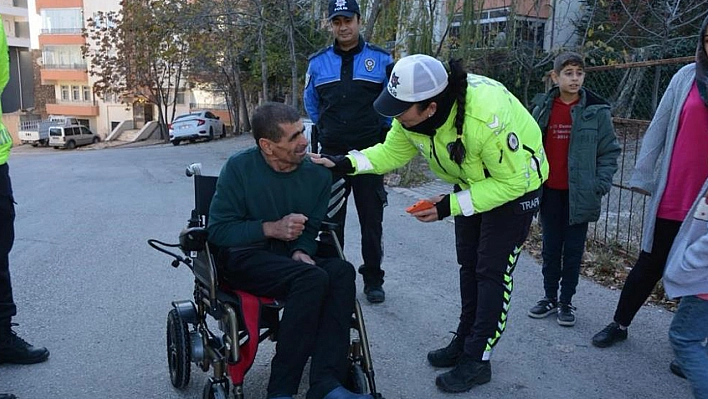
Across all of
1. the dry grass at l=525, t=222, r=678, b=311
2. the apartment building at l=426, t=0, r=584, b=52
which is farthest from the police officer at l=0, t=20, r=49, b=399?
the apartment building at l=426, t=0, r=584, b=52

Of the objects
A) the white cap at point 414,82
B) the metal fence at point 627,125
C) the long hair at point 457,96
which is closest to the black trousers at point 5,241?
the white cap at point 414,82

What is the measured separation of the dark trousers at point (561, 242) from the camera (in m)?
4.52

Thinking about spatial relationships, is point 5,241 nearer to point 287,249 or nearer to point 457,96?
point 287,249

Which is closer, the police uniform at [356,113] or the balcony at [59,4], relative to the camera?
the police uniform at [356,113]

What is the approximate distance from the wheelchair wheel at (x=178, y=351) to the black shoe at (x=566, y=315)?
2.56 metres

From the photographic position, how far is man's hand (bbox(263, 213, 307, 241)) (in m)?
3.18

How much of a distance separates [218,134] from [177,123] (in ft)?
9.34

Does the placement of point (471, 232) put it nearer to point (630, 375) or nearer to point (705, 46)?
point (630, 375)

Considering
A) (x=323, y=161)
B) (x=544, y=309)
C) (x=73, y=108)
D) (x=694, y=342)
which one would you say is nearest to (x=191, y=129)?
(x=73, y=108)

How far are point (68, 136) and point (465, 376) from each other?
41722mm

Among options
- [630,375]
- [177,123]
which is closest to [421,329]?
[630,375]

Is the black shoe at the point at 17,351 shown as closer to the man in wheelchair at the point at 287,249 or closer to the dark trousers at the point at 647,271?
the man in wheelchair at the point at 287,249

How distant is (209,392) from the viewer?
3000 mm

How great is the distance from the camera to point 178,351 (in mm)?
3389
